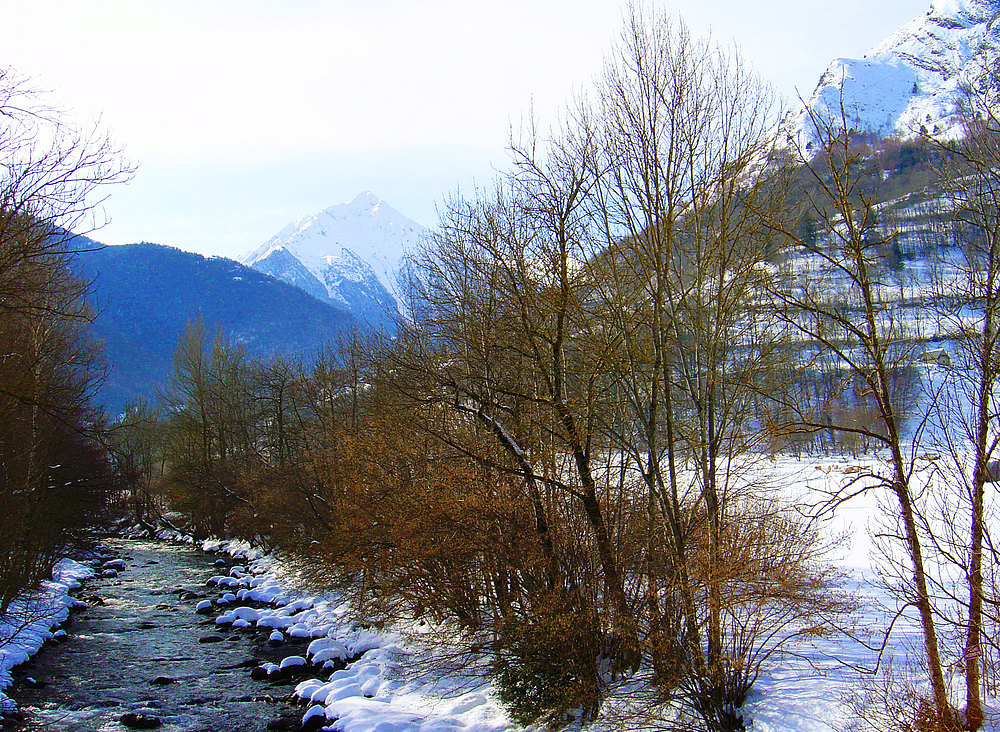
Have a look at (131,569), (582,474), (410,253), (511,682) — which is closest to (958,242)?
(582,474)

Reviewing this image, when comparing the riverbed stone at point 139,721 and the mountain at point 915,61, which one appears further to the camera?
the mountain at point 915,61

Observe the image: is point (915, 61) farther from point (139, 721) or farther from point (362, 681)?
point (139, 721)

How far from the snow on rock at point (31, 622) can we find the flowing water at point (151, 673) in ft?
1.08

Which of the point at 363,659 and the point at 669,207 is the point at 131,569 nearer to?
the point at 363,659

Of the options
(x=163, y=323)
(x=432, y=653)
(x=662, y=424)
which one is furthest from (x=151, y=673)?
(x=163, y=323)

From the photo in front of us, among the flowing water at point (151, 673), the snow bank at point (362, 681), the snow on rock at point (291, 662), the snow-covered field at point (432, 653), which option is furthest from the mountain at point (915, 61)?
the snow on rock at point (291, 662)

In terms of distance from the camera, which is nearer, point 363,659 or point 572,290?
point 572,290

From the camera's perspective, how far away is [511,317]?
521 inches

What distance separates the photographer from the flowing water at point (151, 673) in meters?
13.9

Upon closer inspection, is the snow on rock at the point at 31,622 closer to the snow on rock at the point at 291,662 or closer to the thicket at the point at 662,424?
the snow on rock at the point at 291,662

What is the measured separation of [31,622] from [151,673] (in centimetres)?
336

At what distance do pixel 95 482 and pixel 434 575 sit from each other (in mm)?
15945

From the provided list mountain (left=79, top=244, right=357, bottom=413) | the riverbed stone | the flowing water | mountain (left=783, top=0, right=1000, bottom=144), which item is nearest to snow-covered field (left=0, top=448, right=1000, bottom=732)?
the flowing water

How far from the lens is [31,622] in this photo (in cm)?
1495
